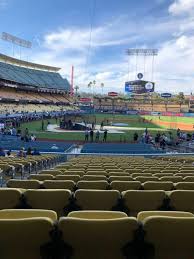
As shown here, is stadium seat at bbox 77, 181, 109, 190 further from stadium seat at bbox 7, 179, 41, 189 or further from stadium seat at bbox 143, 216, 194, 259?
stadium seat at bbox 143, 216, 194, 259

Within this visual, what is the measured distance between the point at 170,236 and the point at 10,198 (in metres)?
2.53

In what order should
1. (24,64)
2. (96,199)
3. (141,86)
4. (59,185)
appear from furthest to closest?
(24,64)
(141,86)
(59,185)
(96,199)

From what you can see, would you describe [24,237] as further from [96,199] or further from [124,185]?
[124,185]

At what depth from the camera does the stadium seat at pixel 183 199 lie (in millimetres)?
5156

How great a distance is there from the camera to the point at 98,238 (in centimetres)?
346

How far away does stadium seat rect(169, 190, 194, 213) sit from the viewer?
5.16 meters

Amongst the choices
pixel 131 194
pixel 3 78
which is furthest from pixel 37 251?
pixel 3 78

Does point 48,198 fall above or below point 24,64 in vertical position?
below

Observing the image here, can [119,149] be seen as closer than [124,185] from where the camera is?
No

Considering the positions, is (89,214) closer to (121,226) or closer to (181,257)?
(121,226)

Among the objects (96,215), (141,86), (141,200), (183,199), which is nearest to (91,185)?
(141,200)

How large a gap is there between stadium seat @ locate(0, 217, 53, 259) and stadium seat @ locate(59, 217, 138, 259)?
0.17 metres

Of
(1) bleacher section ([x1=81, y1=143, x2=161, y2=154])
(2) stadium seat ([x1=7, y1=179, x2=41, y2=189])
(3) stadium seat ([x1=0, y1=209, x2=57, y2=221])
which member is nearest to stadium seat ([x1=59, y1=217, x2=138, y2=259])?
(3) stadium seat ([x1=0, y1=209, x2=57, y2=221])

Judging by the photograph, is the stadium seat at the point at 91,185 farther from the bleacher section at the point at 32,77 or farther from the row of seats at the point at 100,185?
the bleacher section at the point at 32,77
